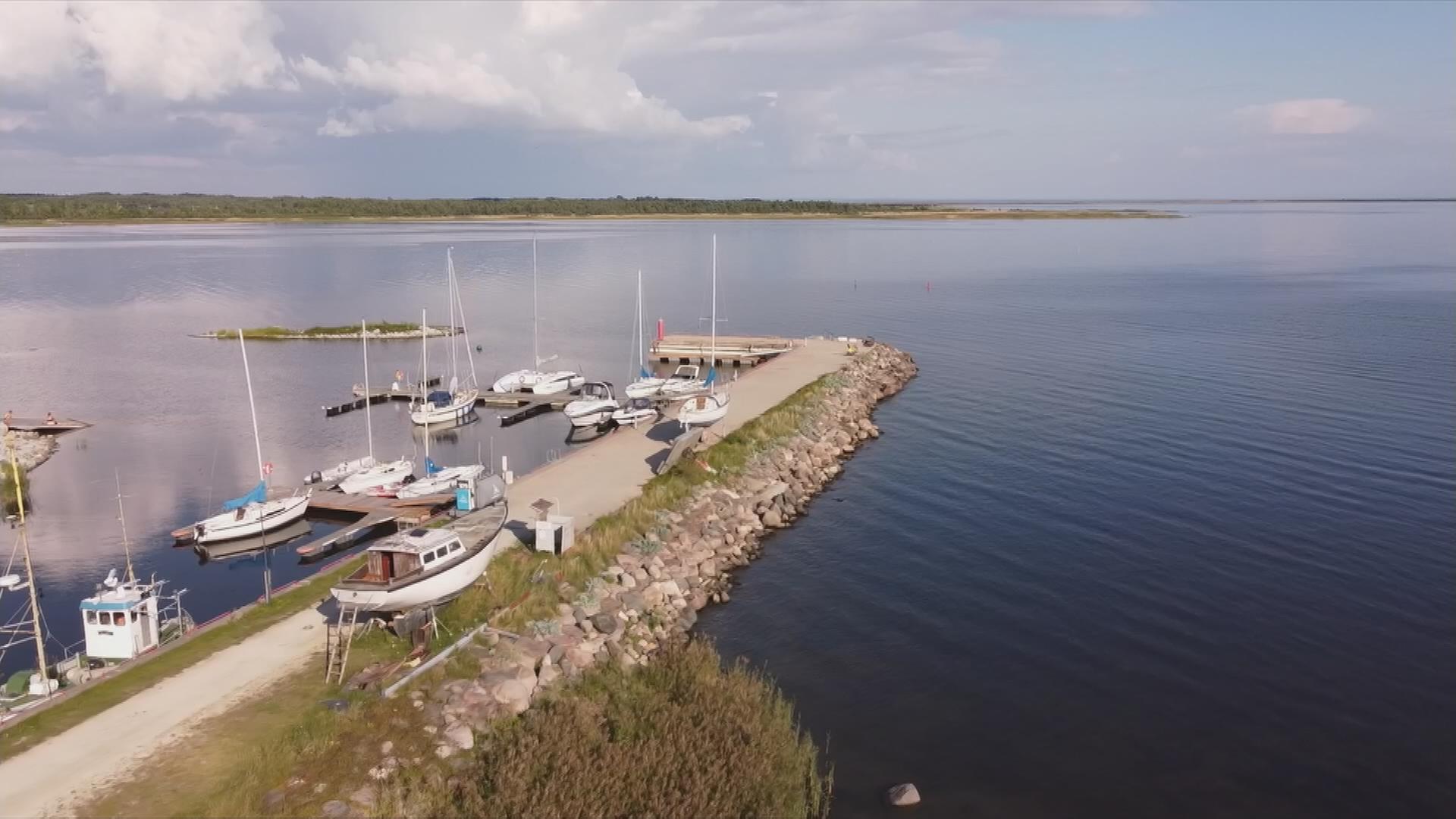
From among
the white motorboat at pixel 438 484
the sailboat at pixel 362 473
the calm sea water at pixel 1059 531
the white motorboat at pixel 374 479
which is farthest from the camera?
the sailboat at pixel 362 473

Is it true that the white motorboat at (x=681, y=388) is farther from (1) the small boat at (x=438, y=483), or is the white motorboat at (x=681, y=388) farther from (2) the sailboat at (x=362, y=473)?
(2) the sailboat at (x=362, y=473)

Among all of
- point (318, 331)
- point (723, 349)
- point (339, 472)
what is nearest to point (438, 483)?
point (339, 472)

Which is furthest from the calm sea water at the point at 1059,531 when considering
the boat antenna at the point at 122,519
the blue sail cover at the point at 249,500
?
the blue sail cover at the point at 249,500

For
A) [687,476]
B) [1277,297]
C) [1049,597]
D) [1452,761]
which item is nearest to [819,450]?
[687,476]

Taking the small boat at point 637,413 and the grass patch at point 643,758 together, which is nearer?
the grass patch at point 643,758

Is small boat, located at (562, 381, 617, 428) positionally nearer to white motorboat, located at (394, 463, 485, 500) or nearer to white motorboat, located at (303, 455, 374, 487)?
white motorboat, located at (394, 463, 485, 500)

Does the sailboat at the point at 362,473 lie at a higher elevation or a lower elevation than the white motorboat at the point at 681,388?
lower
